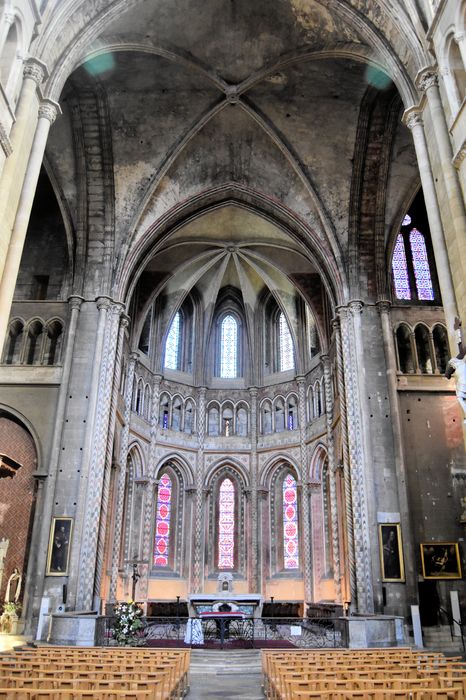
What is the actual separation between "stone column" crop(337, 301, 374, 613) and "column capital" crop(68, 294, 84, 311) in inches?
367

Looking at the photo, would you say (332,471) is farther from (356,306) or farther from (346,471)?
(356,306)

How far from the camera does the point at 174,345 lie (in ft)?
100

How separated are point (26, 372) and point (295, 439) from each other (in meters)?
13.3

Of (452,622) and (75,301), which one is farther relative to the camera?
(75,301)

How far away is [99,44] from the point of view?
52.6 ft

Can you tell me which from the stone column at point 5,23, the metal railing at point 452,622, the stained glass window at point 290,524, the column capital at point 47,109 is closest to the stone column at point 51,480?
the column capital at point 47,109

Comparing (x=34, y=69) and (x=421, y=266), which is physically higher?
(x=421, y=266)

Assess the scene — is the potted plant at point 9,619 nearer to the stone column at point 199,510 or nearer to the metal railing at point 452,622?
the stone column at point 199,510

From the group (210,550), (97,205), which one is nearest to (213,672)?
(210,550)

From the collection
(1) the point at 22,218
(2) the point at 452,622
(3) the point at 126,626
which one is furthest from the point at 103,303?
(2) the point at 452,622

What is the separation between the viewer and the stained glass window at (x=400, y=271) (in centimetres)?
2239

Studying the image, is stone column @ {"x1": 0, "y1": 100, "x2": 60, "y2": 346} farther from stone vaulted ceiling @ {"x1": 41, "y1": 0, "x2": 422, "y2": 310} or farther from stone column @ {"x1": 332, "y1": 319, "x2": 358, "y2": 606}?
stone column @ {"x1": 332, "y1": 319, "x2": 358, "y2": 606}

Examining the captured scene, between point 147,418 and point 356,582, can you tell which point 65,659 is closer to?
point 356,582

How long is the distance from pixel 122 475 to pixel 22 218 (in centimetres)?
1437
